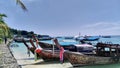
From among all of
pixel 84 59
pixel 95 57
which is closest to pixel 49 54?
pixel 84 59

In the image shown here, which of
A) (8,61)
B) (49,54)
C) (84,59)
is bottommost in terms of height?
(84,59)

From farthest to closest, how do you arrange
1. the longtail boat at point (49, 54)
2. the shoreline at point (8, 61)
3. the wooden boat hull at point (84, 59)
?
the longtail boat at point (49, 54)
the wooden boat hull at point (84, 59)
the shoreline at point (8, 61)

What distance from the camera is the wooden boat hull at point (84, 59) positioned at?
1873cm

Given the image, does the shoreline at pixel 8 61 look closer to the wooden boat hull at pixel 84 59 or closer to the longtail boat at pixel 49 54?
the longtail boat at pixel 49 54

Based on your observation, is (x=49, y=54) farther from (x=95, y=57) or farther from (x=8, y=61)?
(x=8, y=61)

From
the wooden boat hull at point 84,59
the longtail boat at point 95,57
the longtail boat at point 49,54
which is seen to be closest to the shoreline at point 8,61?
the longtail boat at point 49,54

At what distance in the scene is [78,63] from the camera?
19.2 metres

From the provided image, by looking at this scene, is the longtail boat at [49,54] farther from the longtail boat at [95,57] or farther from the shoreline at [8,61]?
the shoreline at [8,61]

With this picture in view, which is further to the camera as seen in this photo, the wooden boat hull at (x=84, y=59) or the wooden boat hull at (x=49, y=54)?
the wooden boat hull at (x=49, y=54)

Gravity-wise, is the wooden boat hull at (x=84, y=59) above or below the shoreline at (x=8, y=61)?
below

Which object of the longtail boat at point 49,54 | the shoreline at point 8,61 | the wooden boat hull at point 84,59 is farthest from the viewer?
the longtail boat at point 49,54

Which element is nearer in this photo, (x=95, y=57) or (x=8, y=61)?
(x=8, y=61)

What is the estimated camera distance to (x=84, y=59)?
762 inches

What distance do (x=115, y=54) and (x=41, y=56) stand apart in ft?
21.2
